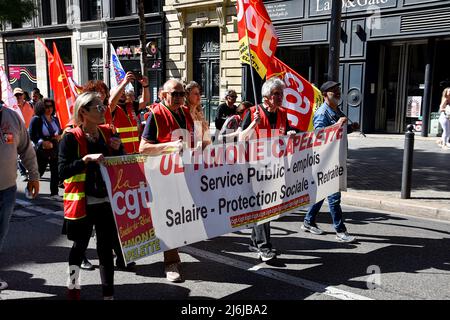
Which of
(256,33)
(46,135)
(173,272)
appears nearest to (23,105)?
(46,135)

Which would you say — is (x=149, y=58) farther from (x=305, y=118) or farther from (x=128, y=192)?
(x=128, y=192)

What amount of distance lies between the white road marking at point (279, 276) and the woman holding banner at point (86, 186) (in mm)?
1566

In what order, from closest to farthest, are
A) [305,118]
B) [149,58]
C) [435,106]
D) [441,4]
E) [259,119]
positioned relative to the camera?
[259,119], [305,118], [441,4], [435,106], [149,58]

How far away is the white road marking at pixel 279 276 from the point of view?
13.1 feet

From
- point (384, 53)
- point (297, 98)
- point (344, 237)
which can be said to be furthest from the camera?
point (384, 53)

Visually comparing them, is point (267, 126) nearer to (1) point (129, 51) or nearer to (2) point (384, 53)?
(2) point (384, 53)

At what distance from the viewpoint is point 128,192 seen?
3.59 m

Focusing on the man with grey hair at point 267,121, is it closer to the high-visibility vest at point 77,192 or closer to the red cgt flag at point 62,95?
the high-visibility vest at point 77,192

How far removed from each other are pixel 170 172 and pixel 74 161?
0.83 meters

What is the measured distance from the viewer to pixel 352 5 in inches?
572

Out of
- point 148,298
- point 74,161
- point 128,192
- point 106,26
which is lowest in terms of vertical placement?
point 148,298

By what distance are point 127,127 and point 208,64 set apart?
1386 centimetres
